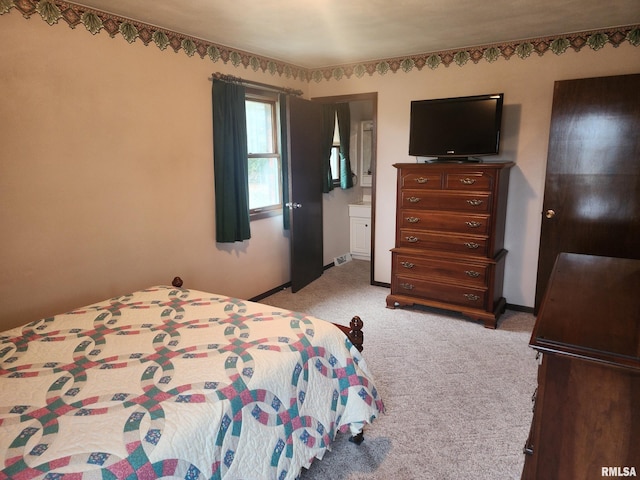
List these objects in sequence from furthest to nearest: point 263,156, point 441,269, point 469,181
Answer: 1. point 263,156
2. point 441,269
3. point 469,181

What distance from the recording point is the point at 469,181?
3502 mm

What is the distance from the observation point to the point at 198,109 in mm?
3441

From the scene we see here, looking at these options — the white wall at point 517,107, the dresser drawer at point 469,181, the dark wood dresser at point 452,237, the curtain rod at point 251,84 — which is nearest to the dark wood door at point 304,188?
the curtain rod at point 251,84

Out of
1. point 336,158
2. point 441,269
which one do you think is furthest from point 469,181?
point 336,158

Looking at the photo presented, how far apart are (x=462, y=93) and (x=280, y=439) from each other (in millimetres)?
3551

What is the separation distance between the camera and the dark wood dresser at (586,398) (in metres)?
Result: 1.17

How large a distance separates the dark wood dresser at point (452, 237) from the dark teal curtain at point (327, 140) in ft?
4.98

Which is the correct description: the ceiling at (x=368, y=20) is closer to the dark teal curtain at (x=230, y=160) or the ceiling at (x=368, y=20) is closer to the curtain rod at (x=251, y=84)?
the curtain rod at (x=251, y=84)

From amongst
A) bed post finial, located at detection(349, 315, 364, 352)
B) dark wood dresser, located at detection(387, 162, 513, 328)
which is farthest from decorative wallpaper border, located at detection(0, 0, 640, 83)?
bed post finial, located at detection(349, 315, 364, 352)

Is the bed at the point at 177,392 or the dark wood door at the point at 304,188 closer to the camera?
the bed at the point at 177,392

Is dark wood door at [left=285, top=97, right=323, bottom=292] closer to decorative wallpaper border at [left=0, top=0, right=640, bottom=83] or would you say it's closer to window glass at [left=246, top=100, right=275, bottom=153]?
window glass at [left=246, top=100, right=275, bottom=153]

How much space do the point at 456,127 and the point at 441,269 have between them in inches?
50.9

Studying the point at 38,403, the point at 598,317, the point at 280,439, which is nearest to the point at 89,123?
the point at 38,403

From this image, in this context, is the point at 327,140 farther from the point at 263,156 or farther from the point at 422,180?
the point at 422,180
